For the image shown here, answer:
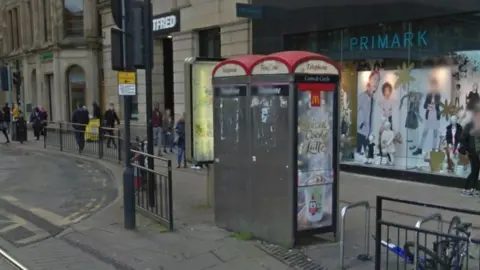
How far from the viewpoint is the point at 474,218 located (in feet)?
24.2

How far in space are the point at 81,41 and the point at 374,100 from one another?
71.6 feet

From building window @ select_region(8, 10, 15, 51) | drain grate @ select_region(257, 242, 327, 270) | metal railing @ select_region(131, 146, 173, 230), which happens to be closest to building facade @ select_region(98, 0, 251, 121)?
metal railing @ select_region(131, 146, 173, 230)

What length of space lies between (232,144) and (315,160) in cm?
120

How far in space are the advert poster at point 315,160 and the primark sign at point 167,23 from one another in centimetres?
1323

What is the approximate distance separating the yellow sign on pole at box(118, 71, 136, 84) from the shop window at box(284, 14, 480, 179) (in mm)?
6487

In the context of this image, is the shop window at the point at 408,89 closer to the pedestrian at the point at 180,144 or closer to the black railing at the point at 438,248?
the pedestrian at the point at 180,144

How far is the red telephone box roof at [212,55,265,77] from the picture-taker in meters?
6.55

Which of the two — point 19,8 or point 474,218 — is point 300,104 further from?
point 19,8

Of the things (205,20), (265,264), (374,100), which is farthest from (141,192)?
(205,20)

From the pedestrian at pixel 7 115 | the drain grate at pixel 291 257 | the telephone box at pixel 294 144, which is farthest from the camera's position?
the pedestrian at pixel 7 115

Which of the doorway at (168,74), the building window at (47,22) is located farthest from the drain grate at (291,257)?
the building window at (47,22)

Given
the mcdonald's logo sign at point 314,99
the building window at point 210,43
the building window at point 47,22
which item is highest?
the building window at point 47,22

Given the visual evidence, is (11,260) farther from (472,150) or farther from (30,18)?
(30,18)

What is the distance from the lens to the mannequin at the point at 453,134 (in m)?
10.5
